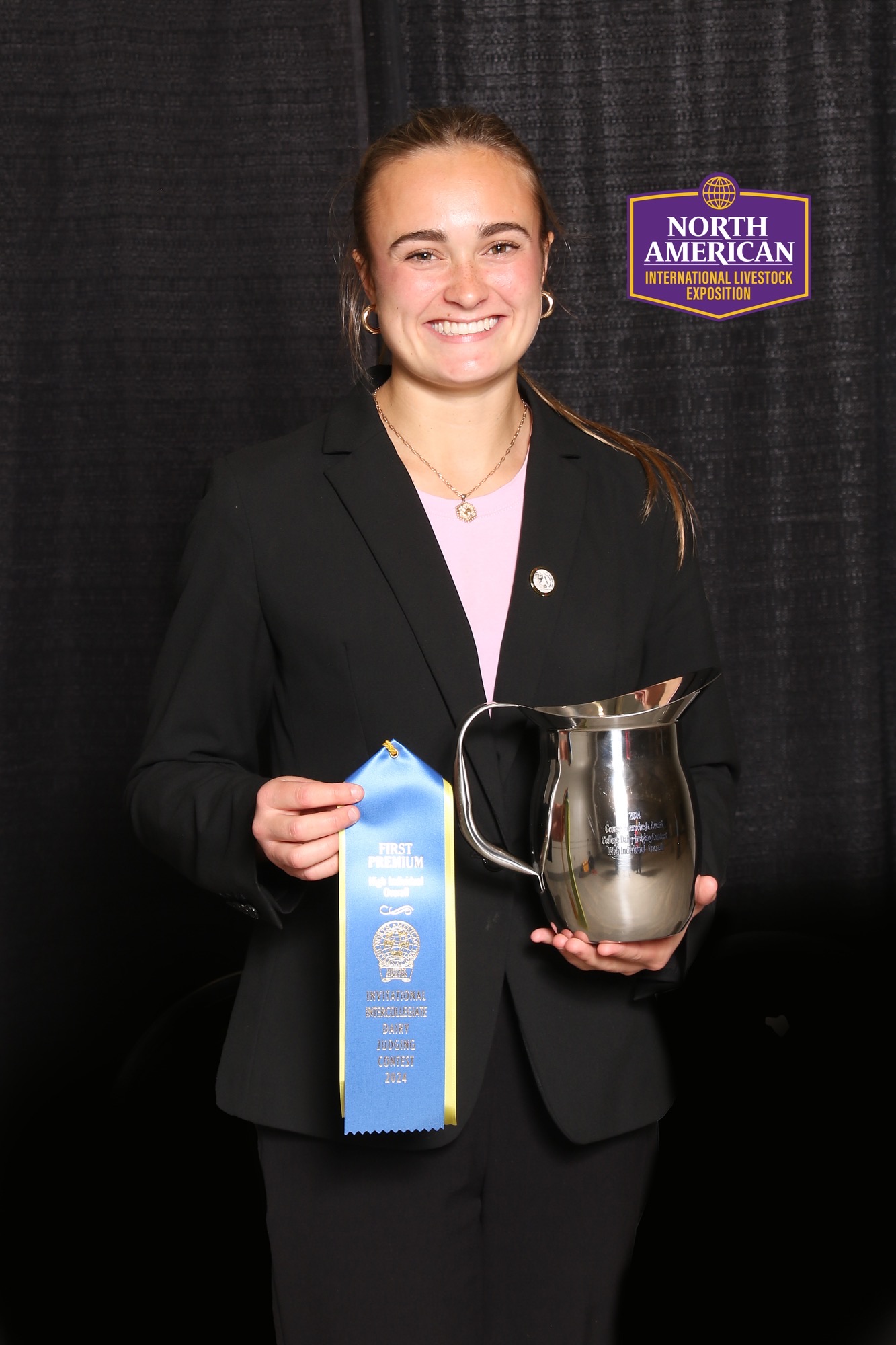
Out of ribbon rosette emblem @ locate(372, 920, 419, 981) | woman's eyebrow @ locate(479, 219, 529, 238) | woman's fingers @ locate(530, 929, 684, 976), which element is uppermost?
woman's eyebrow @ locate(479, 219, 529, 238)

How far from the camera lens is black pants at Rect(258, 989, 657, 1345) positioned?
1.04 meters

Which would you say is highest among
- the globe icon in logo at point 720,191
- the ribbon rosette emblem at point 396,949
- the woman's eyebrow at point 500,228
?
the globe icon in logo at point 720,191

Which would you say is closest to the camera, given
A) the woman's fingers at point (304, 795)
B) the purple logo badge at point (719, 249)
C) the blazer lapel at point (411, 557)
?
the woman's fingers at point (304, 795)

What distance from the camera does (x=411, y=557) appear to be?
1054 millimetres

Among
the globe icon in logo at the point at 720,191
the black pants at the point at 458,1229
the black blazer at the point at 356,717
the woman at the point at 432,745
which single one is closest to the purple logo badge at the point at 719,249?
the globe icon in logo at the point at 720,191

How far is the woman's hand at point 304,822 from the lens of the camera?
2.82 feet

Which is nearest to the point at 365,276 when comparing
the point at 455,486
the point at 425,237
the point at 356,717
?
the point at 425,237

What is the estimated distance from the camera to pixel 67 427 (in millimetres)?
1712

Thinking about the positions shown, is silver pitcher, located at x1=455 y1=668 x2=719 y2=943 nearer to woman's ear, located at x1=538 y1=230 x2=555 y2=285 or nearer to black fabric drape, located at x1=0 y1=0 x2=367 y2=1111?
woman's ear, located at x1=538 y1=230 x2=555 y2=285

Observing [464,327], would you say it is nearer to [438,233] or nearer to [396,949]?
[438,233]

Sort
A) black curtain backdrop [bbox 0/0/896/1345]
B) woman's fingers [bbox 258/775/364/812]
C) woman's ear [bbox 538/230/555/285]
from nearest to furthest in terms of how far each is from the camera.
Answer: woman's fingers [bbox 258/775/364/812] < woman's ear [bbox 538/230/555/285] < black curtain backdrop [bbox 0/0/896/1345]

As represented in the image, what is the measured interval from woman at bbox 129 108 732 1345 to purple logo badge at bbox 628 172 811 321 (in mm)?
709

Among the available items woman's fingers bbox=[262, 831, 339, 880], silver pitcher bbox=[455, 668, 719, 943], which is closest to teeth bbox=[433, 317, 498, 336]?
silver pitcher bbox=[455, 668, 719, 943]

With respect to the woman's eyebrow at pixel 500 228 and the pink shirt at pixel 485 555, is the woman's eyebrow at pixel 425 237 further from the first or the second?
the pink shirt at pixel 485 555
